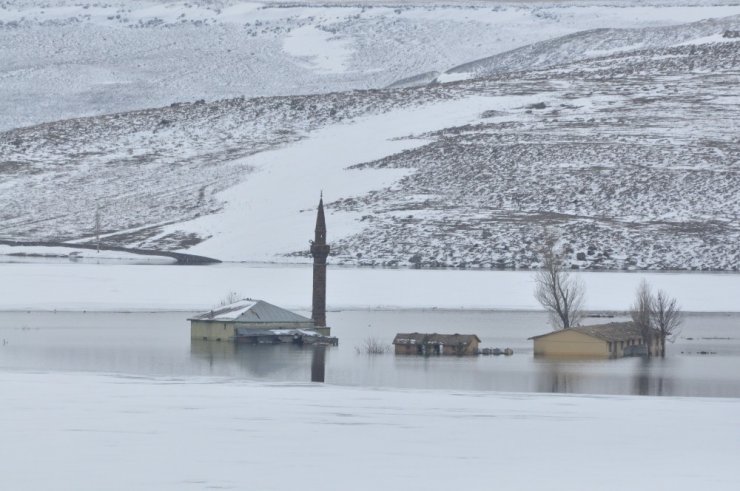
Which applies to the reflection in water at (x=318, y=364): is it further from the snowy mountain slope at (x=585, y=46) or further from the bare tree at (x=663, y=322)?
the snowy mountain slope at (x=585, y=46)

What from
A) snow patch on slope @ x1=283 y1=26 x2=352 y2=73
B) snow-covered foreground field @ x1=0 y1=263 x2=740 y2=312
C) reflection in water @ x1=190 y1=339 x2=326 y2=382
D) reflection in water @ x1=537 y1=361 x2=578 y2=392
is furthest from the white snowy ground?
snow patch on slope @ x1=283 y1=26 x2=352 y2=73

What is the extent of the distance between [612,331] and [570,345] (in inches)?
59.8

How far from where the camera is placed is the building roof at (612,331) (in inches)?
2035

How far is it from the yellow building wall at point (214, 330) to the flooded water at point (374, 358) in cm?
50

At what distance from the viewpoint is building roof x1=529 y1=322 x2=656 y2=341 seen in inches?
2035

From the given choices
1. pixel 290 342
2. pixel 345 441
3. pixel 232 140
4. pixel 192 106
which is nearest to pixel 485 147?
pixel 232 140

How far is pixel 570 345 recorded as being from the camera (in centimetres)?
5225

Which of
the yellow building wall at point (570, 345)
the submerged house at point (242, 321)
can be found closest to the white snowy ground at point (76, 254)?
the submerged house at point (242, 321)

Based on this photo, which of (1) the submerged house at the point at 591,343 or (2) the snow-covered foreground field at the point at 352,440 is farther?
(1) the submerged house at the point at 591,343

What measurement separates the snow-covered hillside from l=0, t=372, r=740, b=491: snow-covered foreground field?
5165 cm

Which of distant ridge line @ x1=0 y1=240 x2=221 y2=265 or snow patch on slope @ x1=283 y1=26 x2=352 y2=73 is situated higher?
snow patch on slope @ x1=283 y1=26 x2=352 y2=73

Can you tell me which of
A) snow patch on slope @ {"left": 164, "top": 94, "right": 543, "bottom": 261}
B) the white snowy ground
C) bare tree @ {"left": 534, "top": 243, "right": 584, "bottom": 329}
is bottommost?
bare tree @ {"left": 534, "top": 243, "right": 584, "bottom": 329}

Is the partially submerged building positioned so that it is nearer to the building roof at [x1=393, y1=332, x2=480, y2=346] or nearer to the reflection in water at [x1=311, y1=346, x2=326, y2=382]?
the reflection in water at [x1=311, y1=346, x2=326, y2=382]

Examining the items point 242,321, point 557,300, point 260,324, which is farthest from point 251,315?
point 557,300
